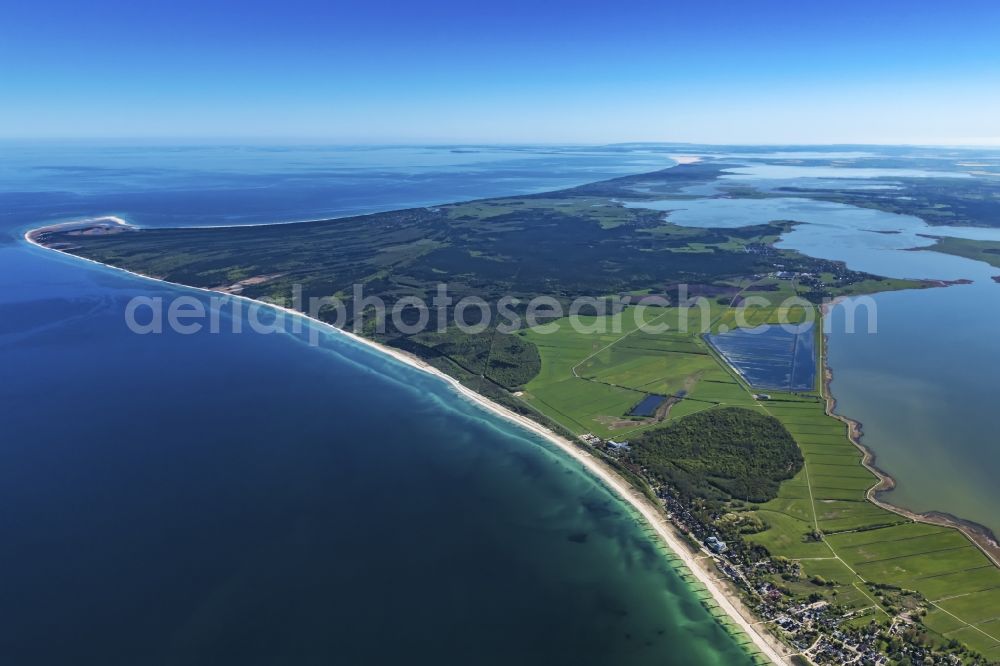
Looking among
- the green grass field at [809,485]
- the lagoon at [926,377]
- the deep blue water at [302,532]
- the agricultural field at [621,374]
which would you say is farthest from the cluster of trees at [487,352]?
the lagoon at [926,377]

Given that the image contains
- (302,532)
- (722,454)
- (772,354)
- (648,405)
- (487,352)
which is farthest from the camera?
(487,352)

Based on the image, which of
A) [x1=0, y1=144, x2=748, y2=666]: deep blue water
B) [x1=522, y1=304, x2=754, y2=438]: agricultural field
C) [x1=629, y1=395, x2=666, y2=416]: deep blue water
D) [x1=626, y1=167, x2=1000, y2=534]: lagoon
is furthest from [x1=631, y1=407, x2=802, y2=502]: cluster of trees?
[x1=626, y1=167, x2=1000, y2=534]: lagoon

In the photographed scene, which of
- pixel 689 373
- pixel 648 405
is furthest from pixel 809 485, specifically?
pixel 689 373

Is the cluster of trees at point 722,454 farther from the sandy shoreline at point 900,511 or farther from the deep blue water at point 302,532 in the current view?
the deep blue water at point 302,532

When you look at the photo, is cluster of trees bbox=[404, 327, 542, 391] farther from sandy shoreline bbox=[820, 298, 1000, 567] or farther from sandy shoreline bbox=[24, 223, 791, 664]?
sandy shoreline bbox=[820, 298, 1000, 567]

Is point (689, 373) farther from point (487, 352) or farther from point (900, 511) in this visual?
point (900, 511)

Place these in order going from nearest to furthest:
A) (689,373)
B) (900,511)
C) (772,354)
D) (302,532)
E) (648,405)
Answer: (302,532), (900,511), (648,405), (689,373), (772,354)
